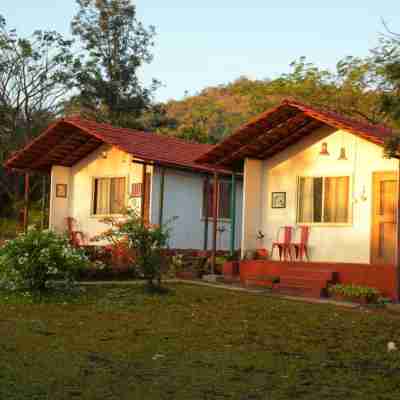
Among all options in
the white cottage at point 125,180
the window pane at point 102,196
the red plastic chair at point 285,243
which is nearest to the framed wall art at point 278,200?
the red plastic chair at point 285,243

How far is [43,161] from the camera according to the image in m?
21.6

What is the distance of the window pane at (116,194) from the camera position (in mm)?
20594

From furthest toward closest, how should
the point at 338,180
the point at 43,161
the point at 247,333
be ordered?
the point at 43,161, the point at 338,180, the point at 247,333

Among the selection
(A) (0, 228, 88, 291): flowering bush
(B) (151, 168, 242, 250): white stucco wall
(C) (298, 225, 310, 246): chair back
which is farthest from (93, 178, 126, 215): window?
(A) (0, 228, 88, 291): flowering bush

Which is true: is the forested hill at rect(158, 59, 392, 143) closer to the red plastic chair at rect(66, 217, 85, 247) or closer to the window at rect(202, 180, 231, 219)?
the window at rect(202, 180, 231, 219)

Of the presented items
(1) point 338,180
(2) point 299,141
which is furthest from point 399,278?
(2) point 299,141

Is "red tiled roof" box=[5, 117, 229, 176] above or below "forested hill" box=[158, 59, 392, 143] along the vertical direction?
below

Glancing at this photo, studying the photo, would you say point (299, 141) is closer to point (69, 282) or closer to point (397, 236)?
point (397, 236)

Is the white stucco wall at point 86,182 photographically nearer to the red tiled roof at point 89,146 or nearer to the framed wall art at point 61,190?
the framed wall art at point 61,190

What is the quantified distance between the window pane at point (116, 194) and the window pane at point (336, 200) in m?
6.33

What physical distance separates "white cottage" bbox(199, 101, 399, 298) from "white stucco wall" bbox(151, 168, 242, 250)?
2.42 m

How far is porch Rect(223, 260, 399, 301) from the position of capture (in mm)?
13922

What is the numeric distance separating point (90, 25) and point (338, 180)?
81.6 ft

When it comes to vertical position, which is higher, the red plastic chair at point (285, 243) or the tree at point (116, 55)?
the tree at point (116, 55)
